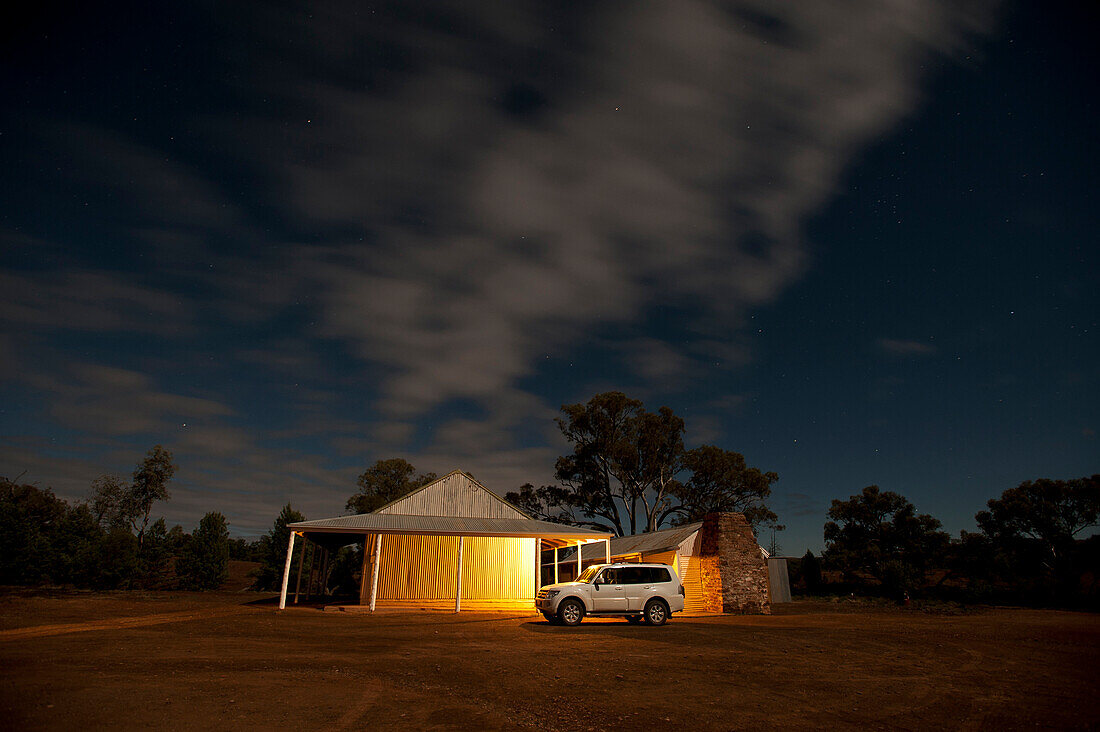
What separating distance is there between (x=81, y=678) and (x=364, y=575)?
19448 mm

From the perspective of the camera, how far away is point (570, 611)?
672 inches

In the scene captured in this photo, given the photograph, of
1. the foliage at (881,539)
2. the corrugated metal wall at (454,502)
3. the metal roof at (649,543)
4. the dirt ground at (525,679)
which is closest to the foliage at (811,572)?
the foliage at (881,539)

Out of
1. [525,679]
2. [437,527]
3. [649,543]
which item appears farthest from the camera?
[649,543]

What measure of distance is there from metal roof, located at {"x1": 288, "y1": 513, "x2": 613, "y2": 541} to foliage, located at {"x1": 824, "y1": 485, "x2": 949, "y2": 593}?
3403 centimetres

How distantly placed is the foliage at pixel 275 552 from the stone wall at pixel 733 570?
2570 cm

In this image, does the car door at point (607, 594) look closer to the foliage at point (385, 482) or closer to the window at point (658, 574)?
the window at point (658, 574)

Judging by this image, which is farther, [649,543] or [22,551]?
[22,551]

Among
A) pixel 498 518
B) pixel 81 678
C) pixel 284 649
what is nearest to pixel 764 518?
pixel 498 518

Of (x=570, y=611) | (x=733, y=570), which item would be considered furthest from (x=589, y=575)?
(x=733, y=570)

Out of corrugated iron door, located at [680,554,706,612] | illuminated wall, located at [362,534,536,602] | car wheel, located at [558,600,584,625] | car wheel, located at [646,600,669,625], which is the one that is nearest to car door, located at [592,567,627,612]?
car wheel, located at [558,600,584,625]

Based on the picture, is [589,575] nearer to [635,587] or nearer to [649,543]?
[635,587]

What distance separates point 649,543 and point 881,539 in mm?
30070

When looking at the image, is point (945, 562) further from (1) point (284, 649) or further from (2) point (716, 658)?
(1) point (284, 649)

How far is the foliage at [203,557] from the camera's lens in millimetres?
37594
